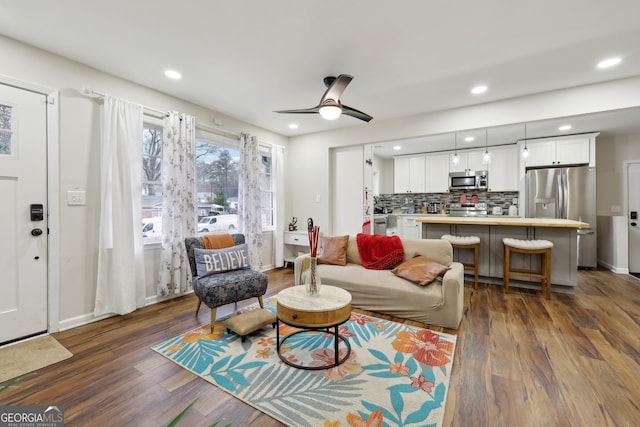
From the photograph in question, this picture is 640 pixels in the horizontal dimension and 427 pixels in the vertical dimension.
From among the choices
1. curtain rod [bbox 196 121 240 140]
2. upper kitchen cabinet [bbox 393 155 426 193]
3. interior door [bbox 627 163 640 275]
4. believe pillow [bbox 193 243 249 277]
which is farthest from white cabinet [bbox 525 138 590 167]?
believe pillow [bbox 193 243 249 277]

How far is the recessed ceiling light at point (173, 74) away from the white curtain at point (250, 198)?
140cm

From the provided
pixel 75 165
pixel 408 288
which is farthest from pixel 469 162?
pixel 75 165

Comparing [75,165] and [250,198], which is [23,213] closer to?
[75,165]

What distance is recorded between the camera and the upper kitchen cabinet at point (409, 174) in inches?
276

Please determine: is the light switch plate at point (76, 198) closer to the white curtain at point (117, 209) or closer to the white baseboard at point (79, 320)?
the white curtain at point (117, 209)

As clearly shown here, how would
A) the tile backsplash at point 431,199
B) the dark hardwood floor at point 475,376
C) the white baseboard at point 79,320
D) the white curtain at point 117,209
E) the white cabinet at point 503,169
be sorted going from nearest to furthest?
the dark hardwood floor at point 475,376
the white baseboard at point 79,320
the white curtain at point 117,209
the white cabinet at point 503,169
the tile backsplash at point 431,199

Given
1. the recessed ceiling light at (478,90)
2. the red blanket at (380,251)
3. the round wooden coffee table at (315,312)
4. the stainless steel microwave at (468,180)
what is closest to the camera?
the round wooden coffee table at (315,312)

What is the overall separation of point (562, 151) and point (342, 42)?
17.3 feet

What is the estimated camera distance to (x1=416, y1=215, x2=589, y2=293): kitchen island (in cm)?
366

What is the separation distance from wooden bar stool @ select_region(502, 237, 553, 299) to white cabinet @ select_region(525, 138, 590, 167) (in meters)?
2.66

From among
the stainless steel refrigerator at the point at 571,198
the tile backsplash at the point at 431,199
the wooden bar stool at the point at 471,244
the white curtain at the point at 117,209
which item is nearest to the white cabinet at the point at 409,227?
the tile backsplash at the point at 431,199

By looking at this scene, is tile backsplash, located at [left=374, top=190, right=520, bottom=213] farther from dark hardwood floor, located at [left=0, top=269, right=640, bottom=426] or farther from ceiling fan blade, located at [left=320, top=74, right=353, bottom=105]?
ceiling fan blade, located at [left=320, top=74, right=353, bottom=105]

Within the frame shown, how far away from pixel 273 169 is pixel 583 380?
4.66m

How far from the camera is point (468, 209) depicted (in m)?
6.69
